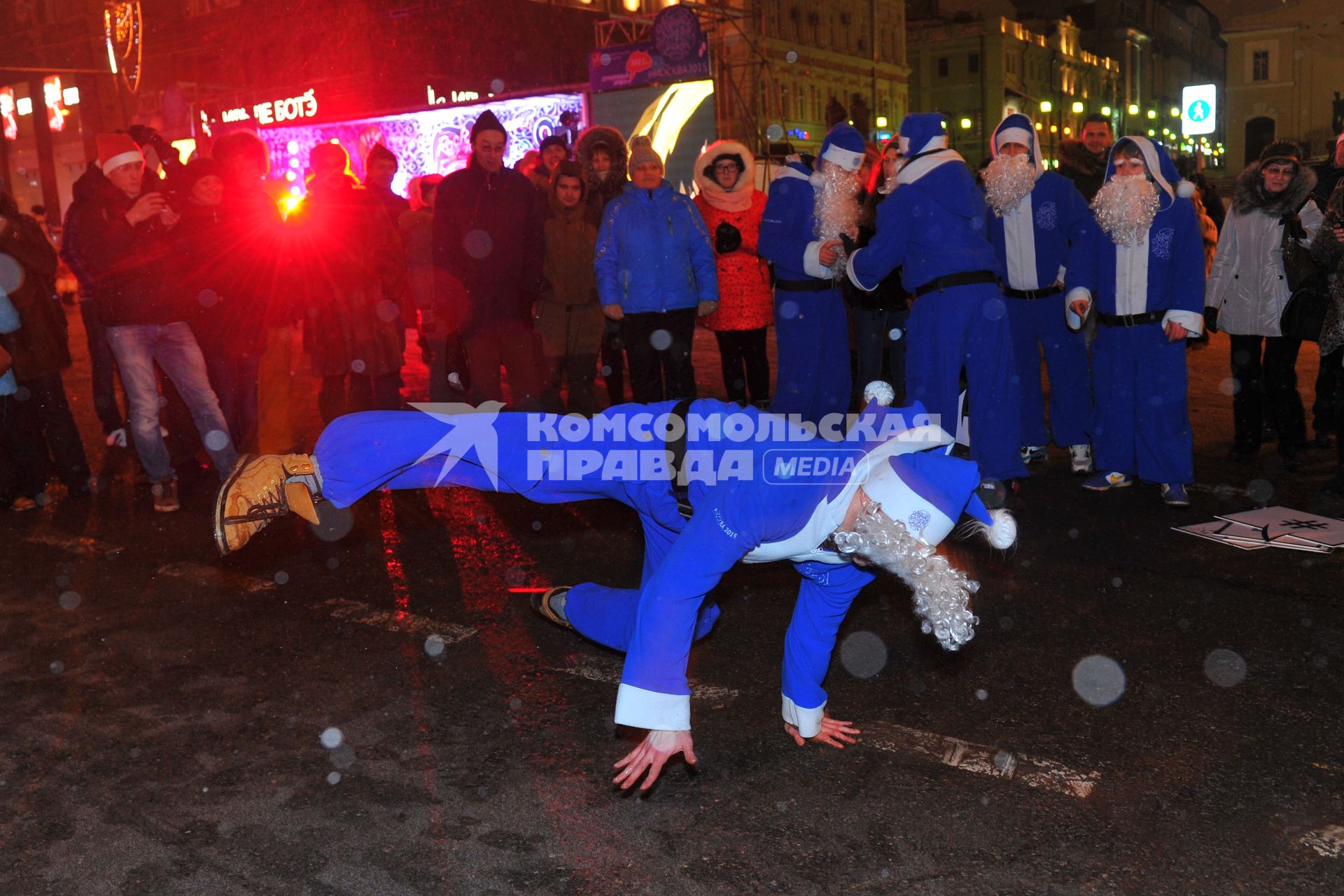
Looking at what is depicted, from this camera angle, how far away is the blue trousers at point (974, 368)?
5977 mm

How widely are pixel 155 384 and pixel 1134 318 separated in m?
5.82

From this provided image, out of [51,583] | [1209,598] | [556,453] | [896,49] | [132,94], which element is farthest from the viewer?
[896,49]

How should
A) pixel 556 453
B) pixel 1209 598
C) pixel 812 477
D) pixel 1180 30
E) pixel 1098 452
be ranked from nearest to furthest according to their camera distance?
pixel 812 477, pixel 556 453, pixel 1209 598, pixel 1098 452, pixel 1180 30

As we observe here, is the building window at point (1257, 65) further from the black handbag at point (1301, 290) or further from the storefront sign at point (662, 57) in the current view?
the black handbag at point (1301, 290)

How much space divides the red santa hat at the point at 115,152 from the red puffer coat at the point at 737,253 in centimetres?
387

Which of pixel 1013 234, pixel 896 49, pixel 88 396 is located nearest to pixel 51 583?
pixel 1013 234

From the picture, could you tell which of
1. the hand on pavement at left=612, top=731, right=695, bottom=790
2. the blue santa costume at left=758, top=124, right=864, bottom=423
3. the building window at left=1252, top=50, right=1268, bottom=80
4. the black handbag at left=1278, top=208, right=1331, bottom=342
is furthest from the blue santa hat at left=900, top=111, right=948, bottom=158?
the building window at left=1252, top=50, right=1268, bottom=80

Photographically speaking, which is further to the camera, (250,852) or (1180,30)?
(1180,30)

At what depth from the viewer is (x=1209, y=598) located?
4832mm

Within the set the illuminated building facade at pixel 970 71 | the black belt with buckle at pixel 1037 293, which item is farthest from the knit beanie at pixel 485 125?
the illuminated building facade at pixel 970 71

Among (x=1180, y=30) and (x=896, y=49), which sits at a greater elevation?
(x=1180, y=30)

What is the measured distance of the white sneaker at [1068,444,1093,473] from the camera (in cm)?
720

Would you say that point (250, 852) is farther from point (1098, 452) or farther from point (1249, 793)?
point (1098, 452)

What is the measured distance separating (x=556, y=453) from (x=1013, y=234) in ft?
14.7
